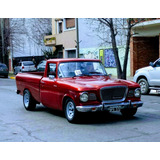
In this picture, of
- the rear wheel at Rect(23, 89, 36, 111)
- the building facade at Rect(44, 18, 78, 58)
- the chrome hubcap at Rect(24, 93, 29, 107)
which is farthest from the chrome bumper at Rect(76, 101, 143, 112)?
the building facade at Rect(44, 18, 78, 58)

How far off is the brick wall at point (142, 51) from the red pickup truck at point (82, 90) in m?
17.7

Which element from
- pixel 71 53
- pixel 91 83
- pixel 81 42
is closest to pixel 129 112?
pixel 91 83

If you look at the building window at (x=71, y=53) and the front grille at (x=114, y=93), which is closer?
the front grille at (x=114, y=93)

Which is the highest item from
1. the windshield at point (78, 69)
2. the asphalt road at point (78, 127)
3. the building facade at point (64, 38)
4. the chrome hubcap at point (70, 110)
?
the building facade at point (64, 38)

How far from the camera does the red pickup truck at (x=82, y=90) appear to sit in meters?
7.92

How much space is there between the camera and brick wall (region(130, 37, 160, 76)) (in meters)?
27.0

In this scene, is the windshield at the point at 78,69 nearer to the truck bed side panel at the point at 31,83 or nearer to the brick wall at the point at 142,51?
the truck bed side panel at the point at 31,83

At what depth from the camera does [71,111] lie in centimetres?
832

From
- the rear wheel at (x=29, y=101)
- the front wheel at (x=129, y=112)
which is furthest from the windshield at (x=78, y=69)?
the rear wheel at (x=29, y=101)

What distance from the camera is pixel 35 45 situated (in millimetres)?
46719

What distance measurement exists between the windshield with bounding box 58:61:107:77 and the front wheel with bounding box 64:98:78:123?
102cm

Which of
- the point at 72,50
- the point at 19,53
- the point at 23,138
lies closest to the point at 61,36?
the point at 72,50

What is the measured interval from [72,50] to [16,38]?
47.2 feet

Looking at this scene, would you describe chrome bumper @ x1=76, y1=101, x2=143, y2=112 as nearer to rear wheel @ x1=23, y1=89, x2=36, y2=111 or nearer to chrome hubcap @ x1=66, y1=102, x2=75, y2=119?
chrome hubcap @ x1=66, y1=102, x2=75, y2=119
